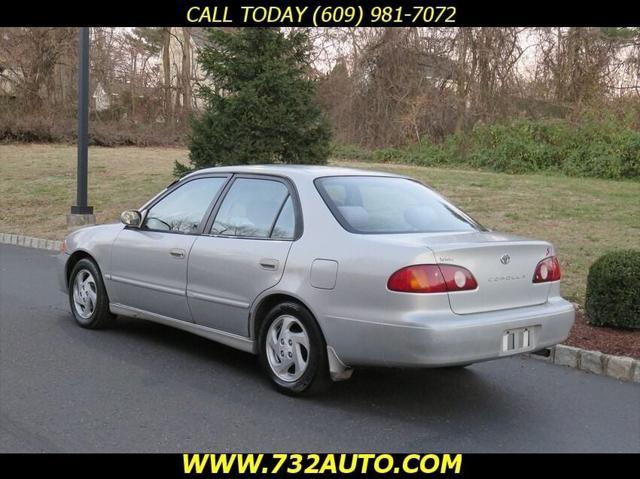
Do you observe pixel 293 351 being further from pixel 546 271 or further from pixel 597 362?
pixel 597 362

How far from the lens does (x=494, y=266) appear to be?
4766mm

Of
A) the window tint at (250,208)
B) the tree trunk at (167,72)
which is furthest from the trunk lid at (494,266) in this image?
the tree trunk at (167,72)

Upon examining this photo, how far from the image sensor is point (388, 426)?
455 centimetres

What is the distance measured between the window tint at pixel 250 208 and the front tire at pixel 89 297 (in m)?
1.62

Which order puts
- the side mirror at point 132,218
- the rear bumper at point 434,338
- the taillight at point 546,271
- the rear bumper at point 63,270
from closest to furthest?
1. the rear bumper at point 434,338
2. the taillight at point 546,271
3. the side mirror at point 132,218
4. the rear bumper at point 63,270

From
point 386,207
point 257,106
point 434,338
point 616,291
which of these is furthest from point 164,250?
point 257,106

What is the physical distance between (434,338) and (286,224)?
148 centimetres

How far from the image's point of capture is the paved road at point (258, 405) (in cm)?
427

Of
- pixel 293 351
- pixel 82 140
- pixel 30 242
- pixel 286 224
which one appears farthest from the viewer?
pixel 82 140

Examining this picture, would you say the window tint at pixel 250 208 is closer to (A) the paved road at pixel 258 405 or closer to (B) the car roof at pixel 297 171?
(B) the car roof at pixel 297 171

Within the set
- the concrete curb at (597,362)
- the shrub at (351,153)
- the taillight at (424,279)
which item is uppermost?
the shrub at (351,153)

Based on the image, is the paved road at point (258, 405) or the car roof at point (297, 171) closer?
the paved road at point (258, 405)

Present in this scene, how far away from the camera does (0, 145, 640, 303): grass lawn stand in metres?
10.9

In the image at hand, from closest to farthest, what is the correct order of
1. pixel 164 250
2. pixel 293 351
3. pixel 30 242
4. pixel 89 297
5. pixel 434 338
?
pixel 434 338
pixel 293 351
pixel 164 250
pixel 89 297
pixel 30 242
